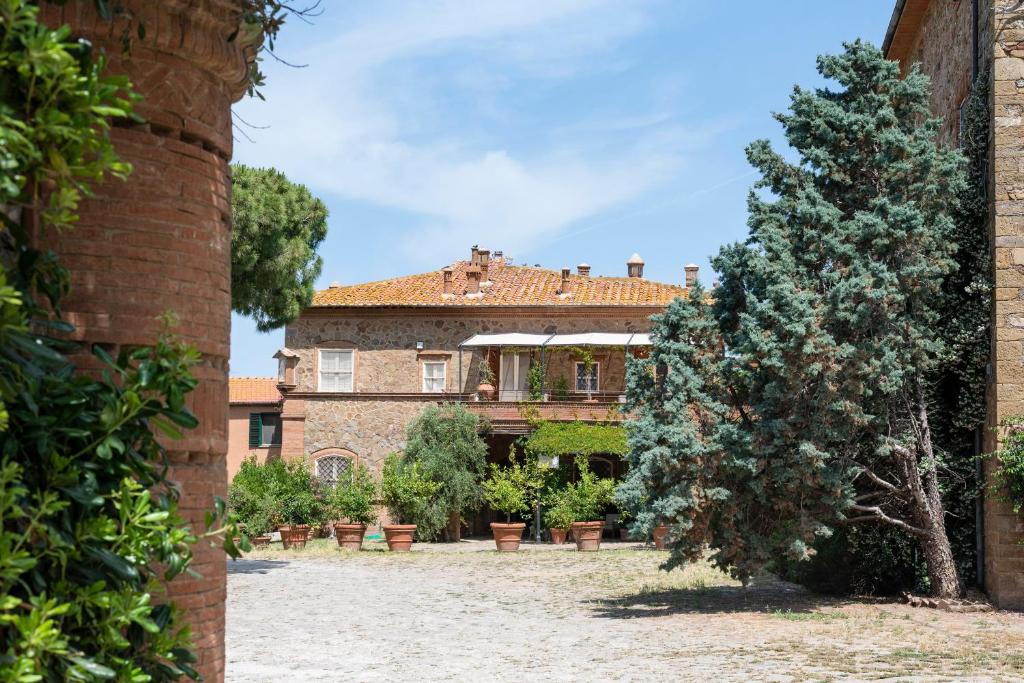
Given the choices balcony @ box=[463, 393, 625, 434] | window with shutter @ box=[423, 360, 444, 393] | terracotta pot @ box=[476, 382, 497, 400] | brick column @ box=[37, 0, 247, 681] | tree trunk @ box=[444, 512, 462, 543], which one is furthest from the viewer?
window with shutter @ box=[423, 360, 444, 393]

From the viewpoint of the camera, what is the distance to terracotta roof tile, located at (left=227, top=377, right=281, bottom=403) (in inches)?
1625

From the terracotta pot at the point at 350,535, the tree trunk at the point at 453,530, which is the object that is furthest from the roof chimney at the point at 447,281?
the terracotta pot at the point at 350,535

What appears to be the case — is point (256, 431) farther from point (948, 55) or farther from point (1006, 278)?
point (1006, 278)

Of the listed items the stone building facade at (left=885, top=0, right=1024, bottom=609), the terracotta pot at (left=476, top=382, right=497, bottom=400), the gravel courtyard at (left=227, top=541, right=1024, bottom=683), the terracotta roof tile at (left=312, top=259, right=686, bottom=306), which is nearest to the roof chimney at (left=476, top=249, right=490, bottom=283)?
the terracotta roof tile at (left=312, top=259, right=686, bottom=306)

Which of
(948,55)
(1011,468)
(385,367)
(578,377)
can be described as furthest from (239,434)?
(1011,468)

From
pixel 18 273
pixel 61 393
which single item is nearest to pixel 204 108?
pixel 18 273

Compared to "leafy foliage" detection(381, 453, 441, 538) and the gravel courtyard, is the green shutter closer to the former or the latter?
"leafy foliage" detection(381, 453, 441, 538)

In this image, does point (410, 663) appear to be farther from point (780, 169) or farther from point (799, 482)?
point (780, 169)

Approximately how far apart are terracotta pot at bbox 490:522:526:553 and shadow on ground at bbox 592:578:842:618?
8569mm

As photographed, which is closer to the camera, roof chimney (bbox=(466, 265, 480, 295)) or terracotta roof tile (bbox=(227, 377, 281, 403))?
roof chimney (bbox=(466, 265, 480, 295))

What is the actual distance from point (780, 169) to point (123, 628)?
13.0 m

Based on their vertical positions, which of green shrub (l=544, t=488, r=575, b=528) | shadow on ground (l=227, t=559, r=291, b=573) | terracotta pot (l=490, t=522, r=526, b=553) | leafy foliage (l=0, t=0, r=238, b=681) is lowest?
shadow on ground (l=227, t=559, r=291, b=573)

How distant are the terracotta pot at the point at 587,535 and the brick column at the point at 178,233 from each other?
20597mm

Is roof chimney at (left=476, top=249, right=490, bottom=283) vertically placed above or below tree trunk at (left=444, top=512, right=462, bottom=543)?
above
